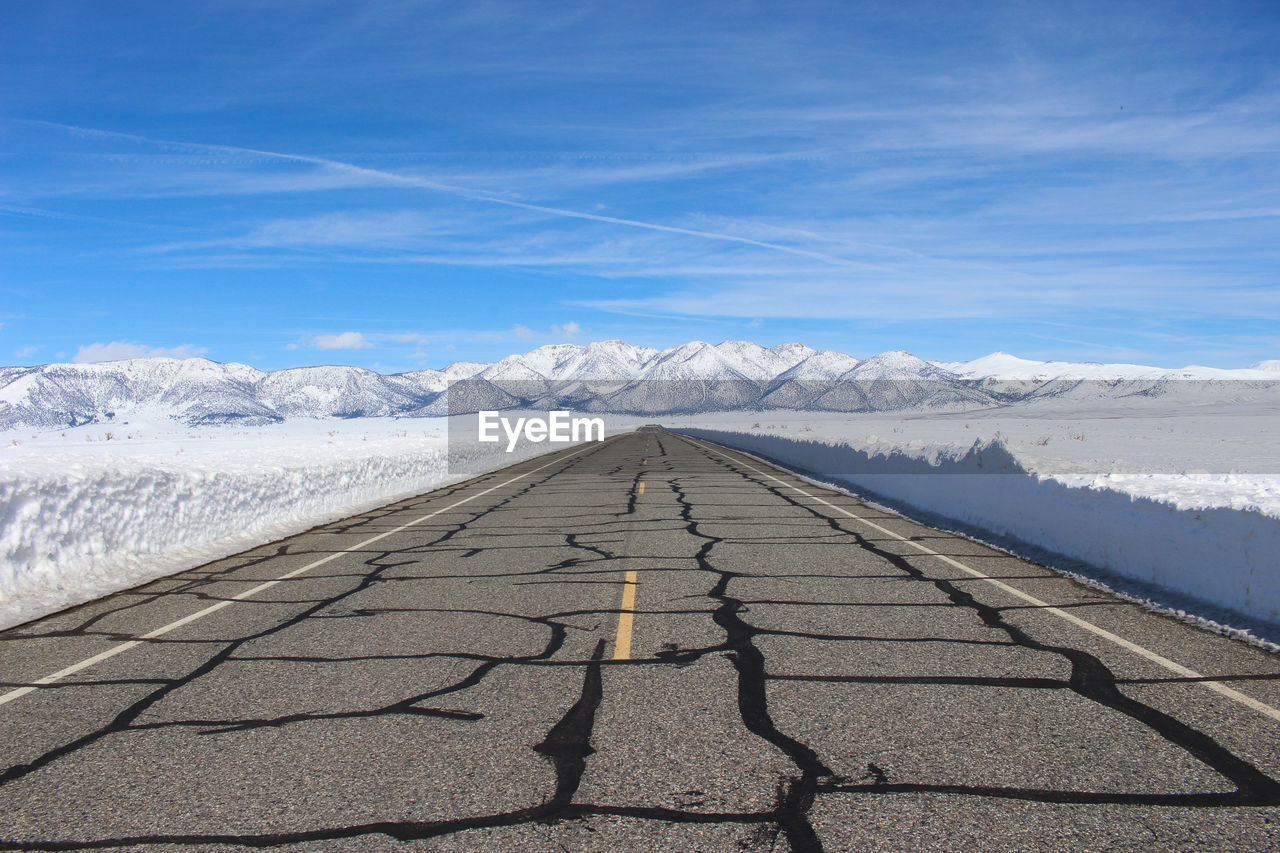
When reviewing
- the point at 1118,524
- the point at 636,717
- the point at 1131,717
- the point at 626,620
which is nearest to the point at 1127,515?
the point at 1118,524

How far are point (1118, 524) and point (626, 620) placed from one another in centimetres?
547

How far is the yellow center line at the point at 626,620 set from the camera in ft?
18.2

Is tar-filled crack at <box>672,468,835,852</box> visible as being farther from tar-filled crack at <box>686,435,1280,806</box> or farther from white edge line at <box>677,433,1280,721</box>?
white edge line at <box>677,433,1280,721</box>

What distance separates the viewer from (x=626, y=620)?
21.3ft

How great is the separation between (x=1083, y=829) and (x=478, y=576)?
630 centimetres

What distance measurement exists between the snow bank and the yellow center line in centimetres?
451

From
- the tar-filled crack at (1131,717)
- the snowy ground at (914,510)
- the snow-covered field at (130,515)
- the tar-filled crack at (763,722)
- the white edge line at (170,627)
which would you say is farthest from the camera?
the snow-covered field at (130,515)

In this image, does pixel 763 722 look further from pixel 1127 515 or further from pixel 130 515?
pixel 130 515

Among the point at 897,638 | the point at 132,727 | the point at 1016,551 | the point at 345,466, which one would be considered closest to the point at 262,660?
the point at 132,727

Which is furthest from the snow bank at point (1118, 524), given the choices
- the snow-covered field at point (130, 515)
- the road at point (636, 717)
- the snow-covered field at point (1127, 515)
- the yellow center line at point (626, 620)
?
the snow-covered field at point (130, 515)

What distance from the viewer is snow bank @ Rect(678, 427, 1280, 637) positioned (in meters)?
6.70

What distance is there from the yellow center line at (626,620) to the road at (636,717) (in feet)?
0.13

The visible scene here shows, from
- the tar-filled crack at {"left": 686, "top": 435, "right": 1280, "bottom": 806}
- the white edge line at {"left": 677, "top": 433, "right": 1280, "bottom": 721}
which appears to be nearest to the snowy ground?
the white edge line at {"left": 677, "top": 433, "right": 1280, "bottom": 721}

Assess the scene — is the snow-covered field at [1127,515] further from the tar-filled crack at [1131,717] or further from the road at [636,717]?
the tar-filled crack at [1131,717]
